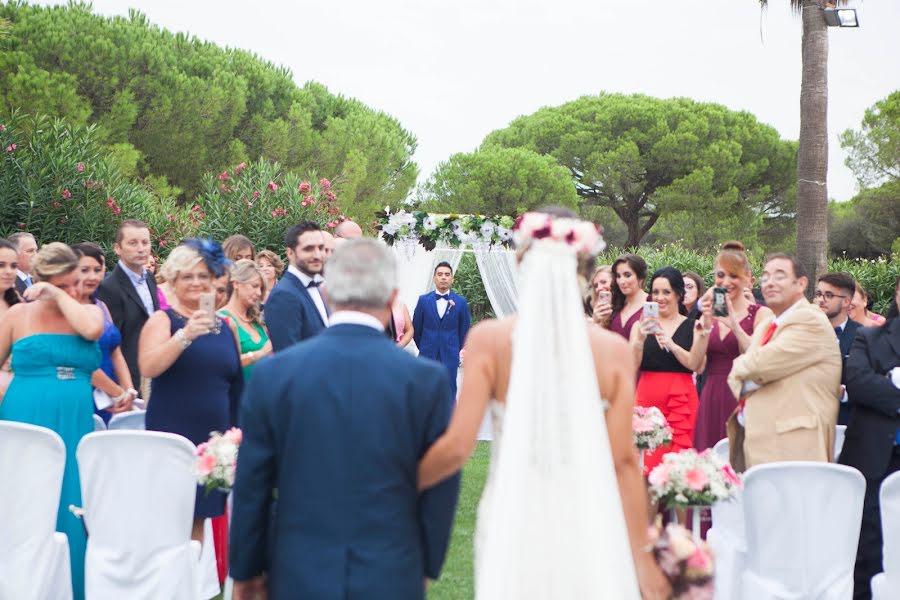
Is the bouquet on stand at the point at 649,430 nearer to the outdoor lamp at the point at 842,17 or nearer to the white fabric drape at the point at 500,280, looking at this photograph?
the white fabric drape at the point at 500,280

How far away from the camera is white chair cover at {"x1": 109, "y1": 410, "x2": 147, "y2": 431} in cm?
507

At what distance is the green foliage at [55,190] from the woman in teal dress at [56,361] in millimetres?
8707

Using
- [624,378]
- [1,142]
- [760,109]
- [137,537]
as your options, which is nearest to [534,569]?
[624,378]

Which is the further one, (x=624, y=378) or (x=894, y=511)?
(x=894, y=511)

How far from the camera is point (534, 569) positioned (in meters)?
2.75

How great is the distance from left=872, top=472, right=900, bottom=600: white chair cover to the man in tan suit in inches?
30.7

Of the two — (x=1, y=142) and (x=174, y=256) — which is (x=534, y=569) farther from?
(x=1, y=142)

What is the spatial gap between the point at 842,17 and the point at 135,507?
412 inches

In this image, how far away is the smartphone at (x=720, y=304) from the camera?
18.3 ft

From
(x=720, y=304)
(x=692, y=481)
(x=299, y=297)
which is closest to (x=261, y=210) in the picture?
(x=299, y=297)

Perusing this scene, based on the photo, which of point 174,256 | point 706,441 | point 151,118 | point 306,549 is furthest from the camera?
point 151,118

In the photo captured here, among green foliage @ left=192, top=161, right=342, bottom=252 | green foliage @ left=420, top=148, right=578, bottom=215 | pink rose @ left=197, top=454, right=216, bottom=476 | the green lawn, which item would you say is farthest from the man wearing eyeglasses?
green foliage @ left=420, top=148, right=578, bottom=215

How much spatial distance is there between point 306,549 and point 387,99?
42.8 m

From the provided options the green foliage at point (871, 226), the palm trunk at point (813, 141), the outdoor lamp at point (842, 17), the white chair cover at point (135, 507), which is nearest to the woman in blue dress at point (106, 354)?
the white chair cover at point (135, 507)
